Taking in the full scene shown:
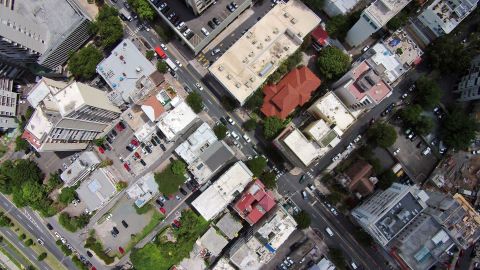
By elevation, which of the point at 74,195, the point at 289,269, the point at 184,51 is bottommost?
the point at 289,269

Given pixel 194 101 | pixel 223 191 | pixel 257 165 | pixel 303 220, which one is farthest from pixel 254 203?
pixel 194 101

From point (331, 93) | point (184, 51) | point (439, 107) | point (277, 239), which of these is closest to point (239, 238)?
point (277, 239)

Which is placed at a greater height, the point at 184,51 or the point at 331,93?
the point at 184,51

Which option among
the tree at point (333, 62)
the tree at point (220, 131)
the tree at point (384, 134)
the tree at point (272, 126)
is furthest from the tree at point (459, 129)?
the tree at point (220, 131)

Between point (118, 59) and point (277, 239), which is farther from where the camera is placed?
point (118, 59)

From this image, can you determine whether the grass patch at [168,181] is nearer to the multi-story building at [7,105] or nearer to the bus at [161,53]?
the bus at [161,53]

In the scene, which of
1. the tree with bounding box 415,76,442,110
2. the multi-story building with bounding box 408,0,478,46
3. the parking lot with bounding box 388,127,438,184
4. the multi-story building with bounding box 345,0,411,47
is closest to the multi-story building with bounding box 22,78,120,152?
the multi-story building with bounding box 345,0,411,47

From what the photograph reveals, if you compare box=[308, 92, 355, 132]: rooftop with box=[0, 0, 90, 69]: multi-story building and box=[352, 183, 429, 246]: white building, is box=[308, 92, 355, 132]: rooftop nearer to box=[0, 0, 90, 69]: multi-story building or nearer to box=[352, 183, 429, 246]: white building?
box=[352, 183, 429, 246]: white building

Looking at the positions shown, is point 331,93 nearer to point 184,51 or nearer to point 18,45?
point 184,51
